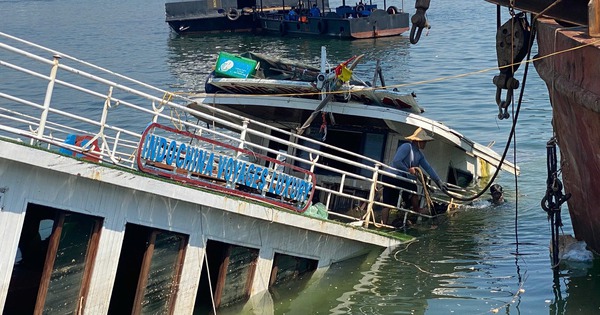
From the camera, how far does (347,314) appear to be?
10852 mm

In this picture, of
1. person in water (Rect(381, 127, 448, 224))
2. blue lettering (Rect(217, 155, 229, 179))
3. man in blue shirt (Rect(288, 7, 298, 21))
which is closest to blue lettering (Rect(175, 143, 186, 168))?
blue lettering (Rect(217, 155, 229, 179))

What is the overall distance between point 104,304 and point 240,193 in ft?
7.04

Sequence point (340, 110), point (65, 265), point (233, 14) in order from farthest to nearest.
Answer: point (233, 14)
point (340, 110)
point (65, 265)

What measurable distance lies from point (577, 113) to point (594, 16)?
46.4 inches

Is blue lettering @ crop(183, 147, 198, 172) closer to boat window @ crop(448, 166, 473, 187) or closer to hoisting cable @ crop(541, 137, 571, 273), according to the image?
hoisting cable @ crop(541, 137, 571, 273)

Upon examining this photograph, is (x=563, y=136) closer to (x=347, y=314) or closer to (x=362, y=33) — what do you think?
(x=347, y=314)

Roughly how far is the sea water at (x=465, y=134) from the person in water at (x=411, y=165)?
729 mm

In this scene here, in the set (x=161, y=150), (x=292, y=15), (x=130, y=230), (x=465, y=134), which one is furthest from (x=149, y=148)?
(x=292, y=15)

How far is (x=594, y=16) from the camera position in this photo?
970 centimetres

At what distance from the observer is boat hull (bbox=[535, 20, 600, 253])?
31.1 ft

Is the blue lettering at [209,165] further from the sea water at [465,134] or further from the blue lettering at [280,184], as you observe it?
the sea water at [465,134]

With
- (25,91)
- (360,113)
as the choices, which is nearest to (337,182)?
(360,113)

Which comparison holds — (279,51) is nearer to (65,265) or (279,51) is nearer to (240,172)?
(240,172)

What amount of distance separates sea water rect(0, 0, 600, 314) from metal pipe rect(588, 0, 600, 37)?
10.5 ft
